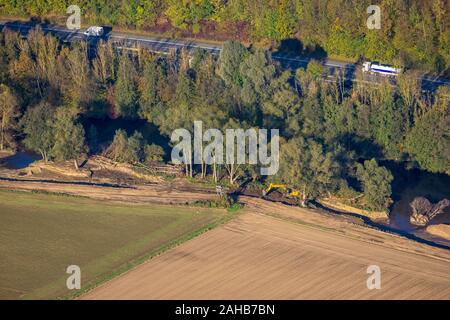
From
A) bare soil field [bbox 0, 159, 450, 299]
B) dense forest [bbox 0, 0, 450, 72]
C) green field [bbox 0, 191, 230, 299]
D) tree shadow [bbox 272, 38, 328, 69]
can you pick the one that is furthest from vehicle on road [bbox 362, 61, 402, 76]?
green field [bbox 0, 191, 230, 299]

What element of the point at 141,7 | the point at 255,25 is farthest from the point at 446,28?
the point at 141,7

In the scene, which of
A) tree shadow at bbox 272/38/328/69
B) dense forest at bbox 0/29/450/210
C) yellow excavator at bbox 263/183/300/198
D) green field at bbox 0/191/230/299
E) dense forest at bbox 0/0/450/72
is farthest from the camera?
tree shadow at bbox 272/38/328/69

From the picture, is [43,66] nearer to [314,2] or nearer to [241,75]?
[241,75]

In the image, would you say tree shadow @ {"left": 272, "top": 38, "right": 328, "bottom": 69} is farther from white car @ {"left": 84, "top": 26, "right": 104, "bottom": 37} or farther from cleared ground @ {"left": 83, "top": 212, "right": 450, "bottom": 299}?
cleared ground @ {"left": 83, "top": 212, "right": 450, "bottom": 299}

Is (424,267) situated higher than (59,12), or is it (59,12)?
(59,12)

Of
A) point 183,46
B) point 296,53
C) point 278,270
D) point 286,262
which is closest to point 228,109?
point 296,53

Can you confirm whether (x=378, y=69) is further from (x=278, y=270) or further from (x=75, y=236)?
(x=75, y=236)
